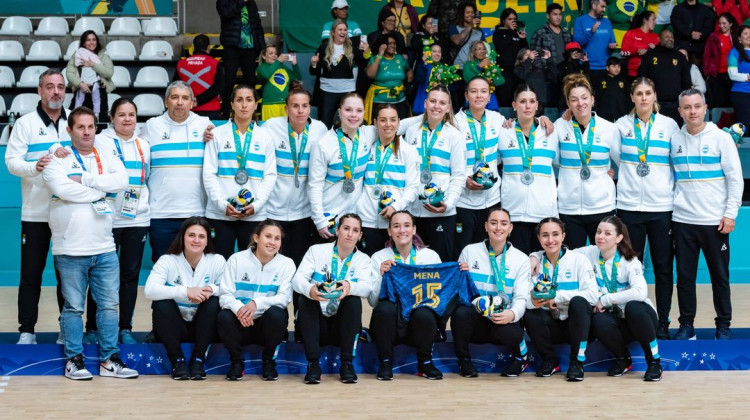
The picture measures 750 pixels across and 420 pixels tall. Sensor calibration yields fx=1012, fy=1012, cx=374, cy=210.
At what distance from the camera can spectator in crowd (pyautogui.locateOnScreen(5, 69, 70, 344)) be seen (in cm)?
607

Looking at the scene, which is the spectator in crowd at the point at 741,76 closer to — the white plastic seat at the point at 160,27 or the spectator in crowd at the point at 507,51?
the spectator in crowd at the point at 507,51

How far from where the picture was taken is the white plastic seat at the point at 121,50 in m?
12.4

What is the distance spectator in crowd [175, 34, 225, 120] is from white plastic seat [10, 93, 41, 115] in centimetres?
203

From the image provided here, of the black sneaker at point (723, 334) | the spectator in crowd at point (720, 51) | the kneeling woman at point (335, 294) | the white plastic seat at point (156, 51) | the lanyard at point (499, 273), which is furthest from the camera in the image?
the white plastic seat at point (156, 51)

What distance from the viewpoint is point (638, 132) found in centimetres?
659

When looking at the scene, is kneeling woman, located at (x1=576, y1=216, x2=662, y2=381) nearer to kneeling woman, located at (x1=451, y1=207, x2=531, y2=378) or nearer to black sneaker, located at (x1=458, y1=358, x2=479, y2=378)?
kneeling woman, located at (x1=451, y1=207, x2=531, y2=378)

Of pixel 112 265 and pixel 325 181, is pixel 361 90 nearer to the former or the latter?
pixel 325 181

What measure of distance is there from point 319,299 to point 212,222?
3.41 ft

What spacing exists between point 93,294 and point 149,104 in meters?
6.32

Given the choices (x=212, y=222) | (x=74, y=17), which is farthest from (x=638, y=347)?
(x=74, y=17)

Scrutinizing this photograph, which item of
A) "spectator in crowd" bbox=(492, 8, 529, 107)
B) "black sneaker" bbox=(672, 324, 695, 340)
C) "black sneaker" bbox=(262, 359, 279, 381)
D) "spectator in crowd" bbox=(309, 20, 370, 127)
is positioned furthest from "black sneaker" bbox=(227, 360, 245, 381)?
"spectator in crowd" bbox=(492, 8, 529, 107)

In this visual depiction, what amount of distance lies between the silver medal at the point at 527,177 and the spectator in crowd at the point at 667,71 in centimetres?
502

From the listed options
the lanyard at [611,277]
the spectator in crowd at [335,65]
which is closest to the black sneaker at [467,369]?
the lanyard at [611,277]

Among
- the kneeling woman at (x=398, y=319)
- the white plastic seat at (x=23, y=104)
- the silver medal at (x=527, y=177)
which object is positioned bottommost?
the kneeling woman at (x=398, y=319)
